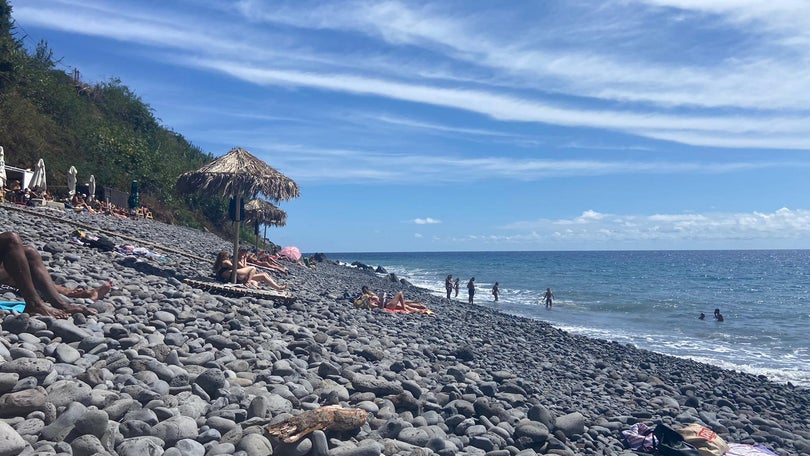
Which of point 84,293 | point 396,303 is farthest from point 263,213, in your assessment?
point 84,293

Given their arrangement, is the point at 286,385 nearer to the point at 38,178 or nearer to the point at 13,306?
the point at 13,306

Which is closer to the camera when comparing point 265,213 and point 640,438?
point 640,438

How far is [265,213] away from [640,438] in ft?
81.0

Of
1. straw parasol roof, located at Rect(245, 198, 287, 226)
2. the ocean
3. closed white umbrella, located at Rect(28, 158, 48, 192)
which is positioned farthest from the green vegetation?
the ocean

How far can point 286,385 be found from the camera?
5.67 metres

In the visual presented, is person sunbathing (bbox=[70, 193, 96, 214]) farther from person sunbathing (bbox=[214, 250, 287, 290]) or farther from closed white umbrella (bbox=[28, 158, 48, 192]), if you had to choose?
person sunbathing (bbox=[214, 250, 287, 290])

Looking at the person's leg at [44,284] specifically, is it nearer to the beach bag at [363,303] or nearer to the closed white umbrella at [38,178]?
the beach bag at [363,303]

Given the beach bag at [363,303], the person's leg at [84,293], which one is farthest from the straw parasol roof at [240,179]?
the person's leg at [84,293]

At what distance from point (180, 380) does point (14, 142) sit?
24929mm

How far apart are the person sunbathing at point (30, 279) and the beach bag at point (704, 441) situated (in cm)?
636

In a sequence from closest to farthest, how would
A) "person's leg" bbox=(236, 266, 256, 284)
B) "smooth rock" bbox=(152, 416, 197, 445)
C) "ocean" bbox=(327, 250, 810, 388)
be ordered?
"smooth rock" bbox=(152, 416, 197, 445) < "person's leg" bbox=(236, 266, 256, 284) < "ocean" bbox=(327, 250, 810, 388)

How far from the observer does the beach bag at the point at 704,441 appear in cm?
666

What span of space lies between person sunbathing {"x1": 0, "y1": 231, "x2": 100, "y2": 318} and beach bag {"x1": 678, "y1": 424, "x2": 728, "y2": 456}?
6363 millimetres

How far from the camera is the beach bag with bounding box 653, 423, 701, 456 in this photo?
632cm
